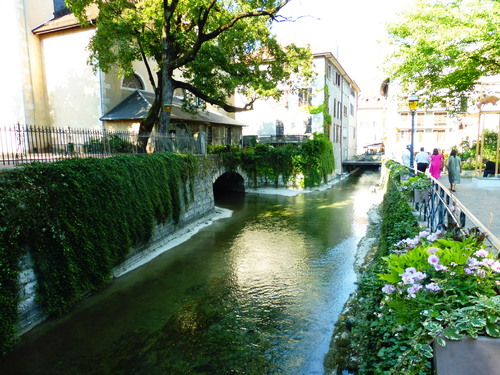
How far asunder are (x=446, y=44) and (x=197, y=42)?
402 inches

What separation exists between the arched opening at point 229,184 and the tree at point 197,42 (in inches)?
422

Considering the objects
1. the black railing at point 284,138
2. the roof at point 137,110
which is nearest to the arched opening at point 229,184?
the black railing at point 284,138

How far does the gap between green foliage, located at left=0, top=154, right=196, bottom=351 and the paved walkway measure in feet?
29.6

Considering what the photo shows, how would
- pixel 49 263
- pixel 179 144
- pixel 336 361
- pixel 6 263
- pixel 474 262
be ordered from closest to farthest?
pixel 474 262 → pixel 336 361 → pixel 6 263 → pixel 49 263 → pixel 179 144

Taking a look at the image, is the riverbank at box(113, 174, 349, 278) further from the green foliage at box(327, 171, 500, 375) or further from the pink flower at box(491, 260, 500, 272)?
the pink flower at box(491, 260, 500, 272)

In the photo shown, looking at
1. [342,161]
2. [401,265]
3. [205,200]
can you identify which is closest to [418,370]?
[401,265]

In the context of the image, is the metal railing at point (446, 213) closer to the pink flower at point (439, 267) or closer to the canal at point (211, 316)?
the pink flower at point (439, 267)

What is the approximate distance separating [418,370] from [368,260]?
8075 mm

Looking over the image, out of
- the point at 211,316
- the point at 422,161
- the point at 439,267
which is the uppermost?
the point at 422,161

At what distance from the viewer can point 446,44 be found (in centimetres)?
1365

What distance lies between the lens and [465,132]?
3900cm

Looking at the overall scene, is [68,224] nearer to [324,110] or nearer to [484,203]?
[484,203]

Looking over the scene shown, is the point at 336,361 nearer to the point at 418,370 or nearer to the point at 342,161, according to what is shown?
the point at 418,370

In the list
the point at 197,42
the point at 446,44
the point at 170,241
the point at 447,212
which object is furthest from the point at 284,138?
the point at 447,212
